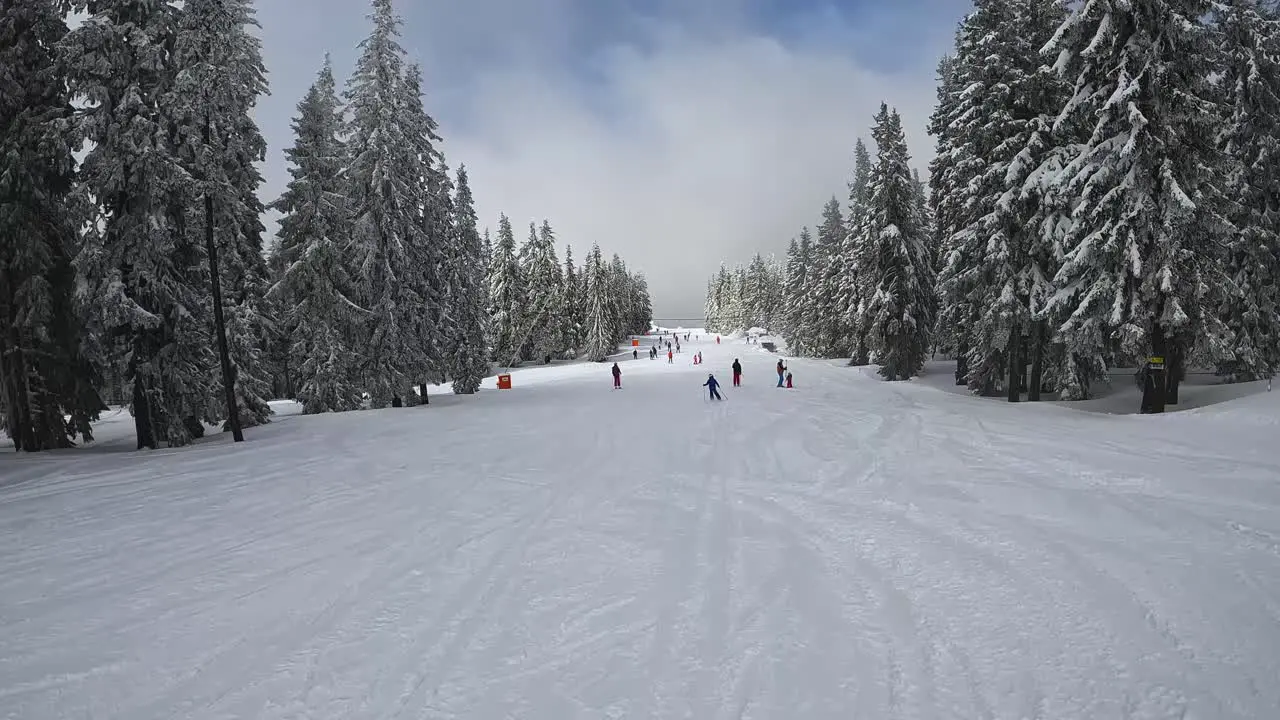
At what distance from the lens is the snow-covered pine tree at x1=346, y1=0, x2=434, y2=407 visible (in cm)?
2491

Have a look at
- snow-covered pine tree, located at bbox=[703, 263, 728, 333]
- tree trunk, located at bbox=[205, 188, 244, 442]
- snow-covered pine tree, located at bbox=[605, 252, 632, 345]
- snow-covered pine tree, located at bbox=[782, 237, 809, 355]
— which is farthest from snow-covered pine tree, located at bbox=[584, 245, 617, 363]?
snow-covered pine tree, located at bbox=[703, 263, 728, 333]

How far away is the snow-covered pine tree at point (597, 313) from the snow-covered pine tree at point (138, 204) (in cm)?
4918

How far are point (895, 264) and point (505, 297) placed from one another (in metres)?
39.8

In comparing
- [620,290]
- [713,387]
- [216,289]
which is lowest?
[713,387]

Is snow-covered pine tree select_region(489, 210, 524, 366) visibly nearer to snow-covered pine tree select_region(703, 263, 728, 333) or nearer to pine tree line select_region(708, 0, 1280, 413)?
pine tree line select_region(708, 0, 1280, 413)

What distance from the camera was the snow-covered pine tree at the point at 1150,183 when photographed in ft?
54.5

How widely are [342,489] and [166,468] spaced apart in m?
5.96

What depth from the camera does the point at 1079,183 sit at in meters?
19.1

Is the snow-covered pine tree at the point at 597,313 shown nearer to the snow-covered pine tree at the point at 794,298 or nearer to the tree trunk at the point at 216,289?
the snow-covered pine tree at the point at 794,298

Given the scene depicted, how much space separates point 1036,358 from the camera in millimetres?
22875

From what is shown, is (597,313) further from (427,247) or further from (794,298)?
(427,247)

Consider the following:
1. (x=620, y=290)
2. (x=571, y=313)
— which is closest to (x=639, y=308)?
(x=620, y=290)

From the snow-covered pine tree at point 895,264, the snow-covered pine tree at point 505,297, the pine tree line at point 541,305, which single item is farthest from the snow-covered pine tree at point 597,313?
the snow-covered pine tree at point 895,264

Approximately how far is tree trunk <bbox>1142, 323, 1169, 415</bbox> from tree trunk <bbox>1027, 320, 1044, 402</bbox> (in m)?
4.69
